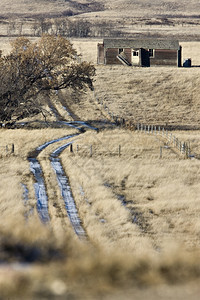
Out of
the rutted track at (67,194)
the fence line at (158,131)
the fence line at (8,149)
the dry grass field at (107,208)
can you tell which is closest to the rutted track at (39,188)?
the dry grass field at (107,208)

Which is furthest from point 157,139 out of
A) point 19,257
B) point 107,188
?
point 19,257

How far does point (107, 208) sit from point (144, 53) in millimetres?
58390

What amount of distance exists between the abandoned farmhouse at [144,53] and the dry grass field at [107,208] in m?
15.4

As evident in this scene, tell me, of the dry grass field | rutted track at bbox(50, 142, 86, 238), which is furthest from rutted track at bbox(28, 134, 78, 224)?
rutted track at bbox(50, 142, 86, 238)

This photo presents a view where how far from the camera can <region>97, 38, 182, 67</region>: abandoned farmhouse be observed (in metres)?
76.4

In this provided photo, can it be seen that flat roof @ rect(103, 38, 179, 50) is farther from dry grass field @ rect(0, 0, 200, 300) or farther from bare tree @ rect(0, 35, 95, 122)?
bare tree @ rect(0, 35, 95, 122)

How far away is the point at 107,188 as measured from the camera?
24.0 metres

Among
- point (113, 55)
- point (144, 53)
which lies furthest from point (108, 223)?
point (113, 55)

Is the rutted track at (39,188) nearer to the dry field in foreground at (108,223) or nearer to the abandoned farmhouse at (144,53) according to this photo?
the dry field in foreground at (108,223)

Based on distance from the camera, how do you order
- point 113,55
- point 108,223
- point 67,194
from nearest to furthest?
point 108,223, point 67,194, point 113,55

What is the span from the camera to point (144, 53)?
76.2 meters

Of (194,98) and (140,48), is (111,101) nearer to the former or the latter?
(194,98)

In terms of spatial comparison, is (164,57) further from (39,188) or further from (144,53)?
(39,188)

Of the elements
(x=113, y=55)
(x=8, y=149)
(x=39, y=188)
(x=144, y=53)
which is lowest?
(x=113, y=55)
